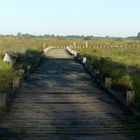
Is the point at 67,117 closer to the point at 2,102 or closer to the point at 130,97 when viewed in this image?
the point at 2,102

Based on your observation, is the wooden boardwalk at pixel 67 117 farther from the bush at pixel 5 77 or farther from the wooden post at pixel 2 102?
the bush at pixel 5 77

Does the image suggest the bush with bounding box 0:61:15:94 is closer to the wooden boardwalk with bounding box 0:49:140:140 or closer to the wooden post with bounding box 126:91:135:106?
the wooden boardwalk with bounding box 0:49:140:140

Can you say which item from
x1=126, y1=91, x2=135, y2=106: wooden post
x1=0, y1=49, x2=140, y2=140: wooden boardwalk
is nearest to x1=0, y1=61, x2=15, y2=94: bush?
x1=0, y1=49, x2=140, y2=140: wooden boardwalk

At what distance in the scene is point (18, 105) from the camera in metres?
12.9

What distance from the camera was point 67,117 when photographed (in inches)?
439

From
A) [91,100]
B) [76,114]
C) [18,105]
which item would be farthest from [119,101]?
[18,105]

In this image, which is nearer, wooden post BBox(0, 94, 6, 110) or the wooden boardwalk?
the wooden boardwalk

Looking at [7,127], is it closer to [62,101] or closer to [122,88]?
[62,101]

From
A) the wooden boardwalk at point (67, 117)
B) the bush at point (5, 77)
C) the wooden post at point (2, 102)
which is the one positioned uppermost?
the wooden post at point (2, 102)

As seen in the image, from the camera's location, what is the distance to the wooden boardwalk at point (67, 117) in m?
9.23

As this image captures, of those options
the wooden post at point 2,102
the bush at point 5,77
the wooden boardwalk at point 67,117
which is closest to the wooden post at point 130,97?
the wooden boardwalk at point 67,117

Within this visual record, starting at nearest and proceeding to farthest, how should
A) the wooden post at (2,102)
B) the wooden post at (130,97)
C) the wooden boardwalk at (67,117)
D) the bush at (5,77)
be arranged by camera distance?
the wooden boardwalk at (67,117), the wooden post at (2,102), the wooden post at (130,97), the bush at (5,77)

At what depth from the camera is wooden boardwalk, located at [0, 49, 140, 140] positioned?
923 centimetres

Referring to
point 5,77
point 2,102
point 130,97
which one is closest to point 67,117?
point 2,102
